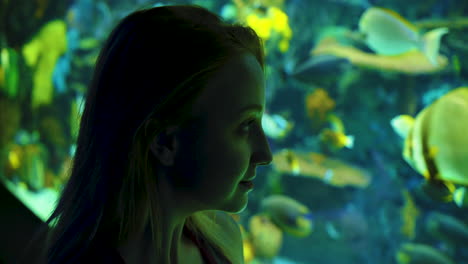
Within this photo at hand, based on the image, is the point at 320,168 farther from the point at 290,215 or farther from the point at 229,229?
the point at 229,229

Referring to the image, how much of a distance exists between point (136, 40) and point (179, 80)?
0.41 ft

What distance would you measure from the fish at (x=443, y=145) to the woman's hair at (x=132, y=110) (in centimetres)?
164

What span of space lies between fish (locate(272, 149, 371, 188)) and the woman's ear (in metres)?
2.33

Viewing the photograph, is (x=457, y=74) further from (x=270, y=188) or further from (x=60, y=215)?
(x=60, y=215)

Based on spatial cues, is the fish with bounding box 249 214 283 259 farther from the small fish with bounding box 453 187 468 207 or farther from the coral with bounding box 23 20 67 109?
the coral with bounding box 23 20 67 109

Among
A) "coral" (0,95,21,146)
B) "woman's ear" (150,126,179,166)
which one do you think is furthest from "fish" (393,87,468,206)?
"coral" (0,95,21,146)

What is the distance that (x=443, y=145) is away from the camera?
219 centimetres

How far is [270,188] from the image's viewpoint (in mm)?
3488

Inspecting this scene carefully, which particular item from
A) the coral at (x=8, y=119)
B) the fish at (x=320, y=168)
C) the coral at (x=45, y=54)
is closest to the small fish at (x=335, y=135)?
the fish at (x=320, y=168)

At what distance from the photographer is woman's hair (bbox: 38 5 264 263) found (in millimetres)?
865

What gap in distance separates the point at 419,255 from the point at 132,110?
255 cm

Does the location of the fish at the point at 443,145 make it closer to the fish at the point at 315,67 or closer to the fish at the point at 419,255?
the fish at the point at 419,255

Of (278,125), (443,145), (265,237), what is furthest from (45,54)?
(443,145)

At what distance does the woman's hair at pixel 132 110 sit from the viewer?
86 centimetres
